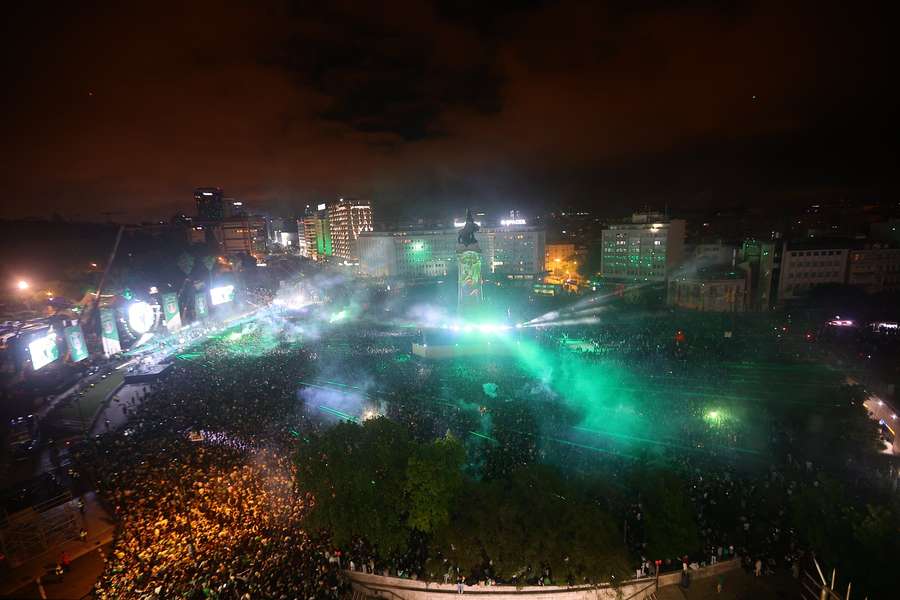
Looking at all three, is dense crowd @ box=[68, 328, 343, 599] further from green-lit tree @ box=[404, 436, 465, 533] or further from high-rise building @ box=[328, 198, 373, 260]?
high-rise building @ box=[328, 198, 373, 260]

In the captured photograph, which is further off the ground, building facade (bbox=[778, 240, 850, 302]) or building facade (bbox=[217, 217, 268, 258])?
building facade (bbox=[217, 217, 268, 258])

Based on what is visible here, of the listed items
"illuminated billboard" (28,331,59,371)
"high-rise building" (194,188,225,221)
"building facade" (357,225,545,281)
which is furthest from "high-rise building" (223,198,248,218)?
"illuminated billboard" (28,331,59,371)

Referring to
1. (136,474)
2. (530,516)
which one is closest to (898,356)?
(530,516)

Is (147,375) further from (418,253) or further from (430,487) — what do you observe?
(418,253)

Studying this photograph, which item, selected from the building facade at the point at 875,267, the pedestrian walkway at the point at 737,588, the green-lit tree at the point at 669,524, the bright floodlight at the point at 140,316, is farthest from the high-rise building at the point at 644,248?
the bright floodlight at the point at 140,316

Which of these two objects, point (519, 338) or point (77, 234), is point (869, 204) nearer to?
point (519, 338)

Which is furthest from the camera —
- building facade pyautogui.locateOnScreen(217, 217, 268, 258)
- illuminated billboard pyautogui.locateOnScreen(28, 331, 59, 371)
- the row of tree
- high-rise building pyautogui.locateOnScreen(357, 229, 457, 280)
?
building facade pyautogui.locateOnScreen(217, 217, 268, 258)
